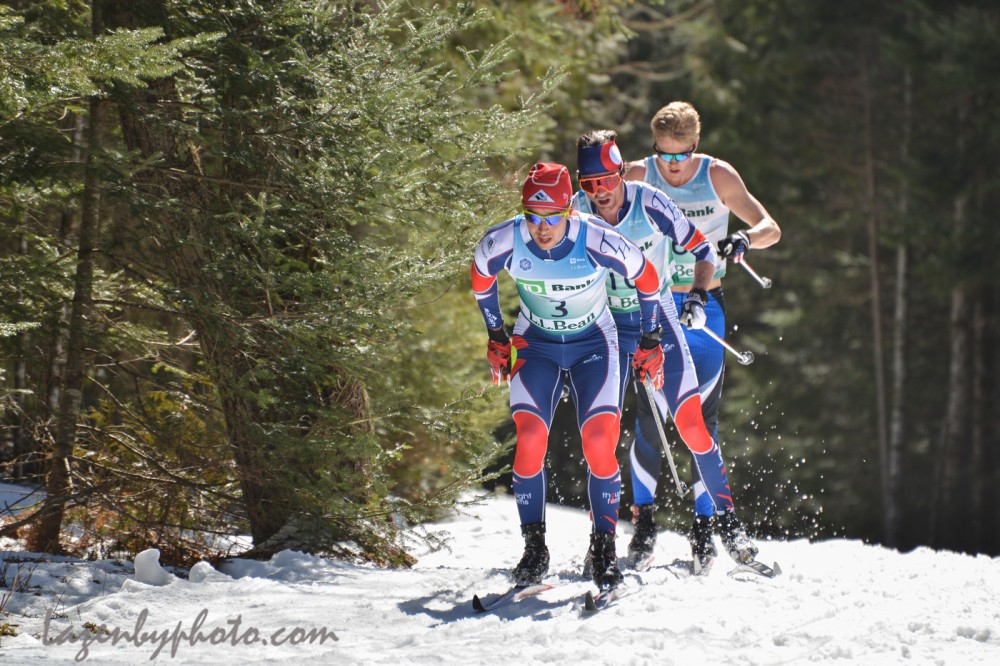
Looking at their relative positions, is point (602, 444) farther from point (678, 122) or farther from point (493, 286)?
point (678, 122)

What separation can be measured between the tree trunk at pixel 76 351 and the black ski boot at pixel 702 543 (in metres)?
3.74

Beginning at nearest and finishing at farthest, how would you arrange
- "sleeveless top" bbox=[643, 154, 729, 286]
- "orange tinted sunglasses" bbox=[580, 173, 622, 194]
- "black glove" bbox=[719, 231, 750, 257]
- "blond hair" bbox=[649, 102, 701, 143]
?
"orange tinted sunglasses" bbox=[580, 173, 622, 194], "black glove" bbox=[719, 231, 750, 257], "blond hair" bbox=[649, 102, 701, 143], "sleeveless top" bbox=[643, 154, 729, 286]

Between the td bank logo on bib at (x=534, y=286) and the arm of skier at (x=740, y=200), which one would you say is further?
the arm of skier at (x=740, y=200)

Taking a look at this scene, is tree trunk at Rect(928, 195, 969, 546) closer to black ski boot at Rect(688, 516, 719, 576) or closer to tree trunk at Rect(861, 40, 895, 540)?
tree trunk at Rect(861, 40, 895, 540)

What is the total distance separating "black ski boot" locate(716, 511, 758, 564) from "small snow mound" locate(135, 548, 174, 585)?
3318mm

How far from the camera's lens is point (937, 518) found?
66.2 feet

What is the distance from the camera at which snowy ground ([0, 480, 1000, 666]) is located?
4.93m

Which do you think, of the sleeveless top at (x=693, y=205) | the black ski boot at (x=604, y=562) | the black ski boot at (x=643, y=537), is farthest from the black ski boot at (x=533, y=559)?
the sleeveless top at (x=693, y=205)

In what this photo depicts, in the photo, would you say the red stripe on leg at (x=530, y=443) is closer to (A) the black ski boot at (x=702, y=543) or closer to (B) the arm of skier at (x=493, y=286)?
(B) the arm of skier at (x=493, y=286)

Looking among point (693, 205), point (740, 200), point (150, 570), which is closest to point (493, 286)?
point (693, 205)

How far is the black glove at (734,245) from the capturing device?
23.2ft

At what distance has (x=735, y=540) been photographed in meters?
6.93
